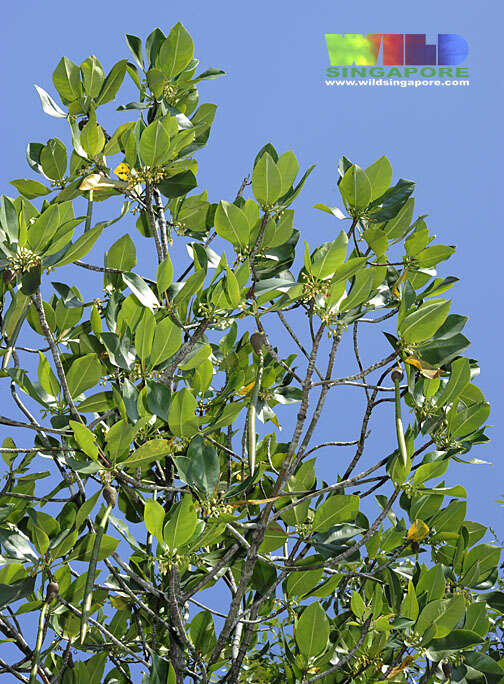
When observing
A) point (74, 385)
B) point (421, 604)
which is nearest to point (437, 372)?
point (421, 604)

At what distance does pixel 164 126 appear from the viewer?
82 centimetres

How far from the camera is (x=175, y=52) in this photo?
977 mm

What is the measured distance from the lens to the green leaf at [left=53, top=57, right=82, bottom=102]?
0.99 meters

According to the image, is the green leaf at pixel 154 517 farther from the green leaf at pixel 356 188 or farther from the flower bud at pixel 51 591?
the green leaf at pixel 356 188

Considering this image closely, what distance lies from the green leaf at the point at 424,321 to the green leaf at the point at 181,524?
30cm

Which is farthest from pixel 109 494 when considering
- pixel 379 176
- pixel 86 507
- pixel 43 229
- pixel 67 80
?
pixel 67 80

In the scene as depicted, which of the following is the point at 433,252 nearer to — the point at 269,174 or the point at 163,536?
the point at 269,174

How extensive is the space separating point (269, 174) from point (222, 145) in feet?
14.9

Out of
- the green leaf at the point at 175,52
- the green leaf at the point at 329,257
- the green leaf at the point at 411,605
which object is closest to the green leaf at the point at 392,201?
the green leaf at the point at 329,257

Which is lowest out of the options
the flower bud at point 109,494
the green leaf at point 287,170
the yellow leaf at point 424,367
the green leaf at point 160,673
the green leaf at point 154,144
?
the green leaf at point 160,673

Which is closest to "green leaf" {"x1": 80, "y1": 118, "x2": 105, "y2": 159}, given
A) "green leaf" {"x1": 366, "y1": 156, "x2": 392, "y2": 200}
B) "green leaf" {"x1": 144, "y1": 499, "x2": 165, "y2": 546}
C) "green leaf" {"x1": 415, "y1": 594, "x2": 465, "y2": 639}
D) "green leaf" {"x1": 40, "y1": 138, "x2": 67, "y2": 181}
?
"green leaf" {"x1": 40, "y1": 138, "x2": 67, "y2": 181}

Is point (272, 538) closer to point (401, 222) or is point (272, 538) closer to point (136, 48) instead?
point (401, 222)

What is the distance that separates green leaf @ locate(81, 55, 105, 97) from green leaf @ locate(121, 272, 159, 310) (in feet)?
1.13

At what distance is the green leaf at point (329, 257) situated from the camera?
79cm
